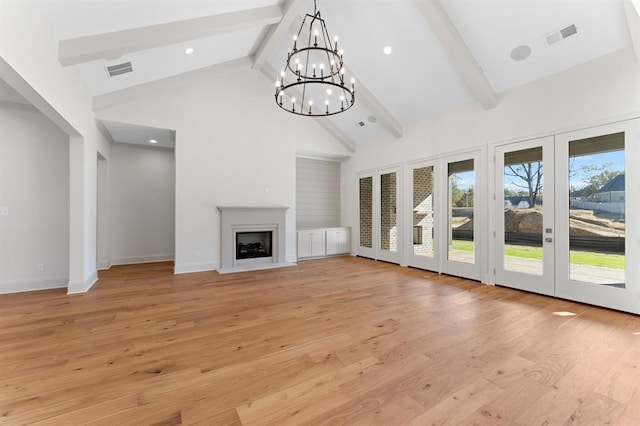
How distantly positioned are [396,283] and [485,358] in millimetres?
2526

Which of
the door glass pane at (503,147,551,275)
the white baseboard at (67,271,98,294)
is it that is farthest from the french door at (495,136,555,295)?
the white baseboard at (67,271,98,294)

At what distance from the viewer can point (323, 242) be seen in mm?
7738

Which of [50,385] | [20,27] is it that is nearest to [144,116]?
[20,27]

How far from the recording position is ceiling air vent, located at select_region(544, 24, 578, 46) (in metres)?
3.52

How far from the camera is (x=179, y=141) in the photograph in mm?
5770

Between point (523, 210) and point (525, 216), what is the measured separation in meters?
0.10

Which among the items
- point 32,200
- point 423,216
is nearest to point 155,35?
point 32,200

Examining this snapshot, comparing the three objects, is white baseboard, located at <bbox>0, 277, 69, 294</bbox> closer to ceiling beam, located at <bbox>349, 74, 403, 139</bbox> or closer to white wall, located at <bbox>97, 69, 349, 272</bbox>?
white wall, located at <bbox>97, 69, 349, 272</bbox>

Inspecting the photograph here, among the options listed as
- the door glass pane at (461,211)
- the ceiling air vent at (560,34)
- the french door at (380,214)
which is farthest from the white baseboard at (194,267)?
the ceiling air vent at (560,34)

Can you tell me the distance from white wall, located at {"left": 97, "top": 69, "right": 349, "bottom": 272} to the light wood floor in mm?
2032

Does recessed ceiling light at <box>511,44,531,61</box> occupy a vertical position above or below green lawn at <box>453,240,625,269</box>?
above

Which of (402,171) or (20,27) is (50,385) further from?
(402,171)

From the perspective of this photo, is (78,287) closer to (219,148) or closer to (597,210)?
(219,148)

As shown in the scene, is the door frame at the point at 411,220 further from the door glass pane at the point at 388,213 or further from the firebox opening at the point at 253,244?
the firebox opening at the point at 253,244
